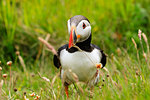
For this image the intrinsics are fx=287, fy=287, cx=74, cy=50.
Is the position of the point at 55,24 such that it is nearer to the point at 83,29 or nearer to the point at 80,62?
the point at 80,62

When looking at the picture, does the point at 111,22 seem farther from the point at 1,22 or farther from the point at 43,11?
the point at 1,22

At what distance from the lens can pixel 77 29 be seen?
301 cm

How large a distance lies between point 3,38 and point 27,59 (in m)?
0.66

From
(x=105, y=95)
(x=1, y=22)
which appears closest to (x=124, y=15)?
(x=1, y=22)

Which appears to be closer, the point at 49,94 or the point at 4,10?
the point at 49,94

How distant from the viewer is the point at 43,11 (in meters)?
6.10

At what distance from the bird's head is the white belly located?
21 cm

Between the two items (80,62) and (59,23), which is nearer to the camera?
(80,62)

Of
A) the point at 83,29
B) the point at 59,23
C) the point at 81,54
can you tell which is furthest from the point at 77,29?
the point at 59,23

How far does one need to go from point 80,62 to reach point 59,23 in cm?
285

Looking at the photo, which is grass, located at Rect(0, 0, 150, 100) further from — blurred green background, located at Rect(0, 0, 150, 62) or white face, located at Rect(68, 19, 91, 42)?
white face, located at Rect(68, 19, 91, 42)

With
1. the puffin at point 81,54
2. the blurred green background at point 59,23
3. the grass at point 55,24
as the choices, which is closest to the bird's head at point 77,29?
the puffin at point 81,54

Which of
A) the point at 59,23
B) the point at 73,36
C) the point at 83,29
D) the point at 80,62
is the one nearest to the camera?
the point at 73,36

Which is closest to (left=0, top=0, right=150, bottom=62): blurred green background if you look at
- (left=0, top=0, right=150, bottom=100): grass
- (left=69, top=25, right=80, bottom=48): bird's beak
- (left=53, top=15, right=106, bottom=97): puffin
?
(left=0, top=0, right=150, bottom=100): grass
